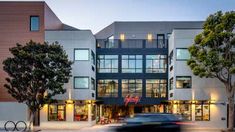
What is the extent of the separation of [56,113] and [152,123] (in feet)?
68.6

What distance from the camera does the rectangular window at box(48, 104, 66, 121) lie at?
3884 cm

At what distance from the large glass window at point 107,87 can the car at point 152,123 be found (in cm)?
2686

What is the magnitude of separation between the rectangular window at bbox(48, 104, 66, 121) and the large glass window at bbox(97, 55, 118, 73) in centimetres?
958

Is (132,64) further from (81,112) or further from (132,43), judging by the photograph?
(81,112)

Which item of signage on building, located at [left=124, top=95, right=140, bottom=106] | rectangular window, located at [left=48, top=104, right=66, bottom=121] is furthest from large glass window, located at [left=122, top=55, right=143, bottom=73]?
rectangular window, located at [left=48, top=104, right=66, bottom=121]

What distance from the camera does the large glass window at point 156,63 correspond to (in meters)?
46.6

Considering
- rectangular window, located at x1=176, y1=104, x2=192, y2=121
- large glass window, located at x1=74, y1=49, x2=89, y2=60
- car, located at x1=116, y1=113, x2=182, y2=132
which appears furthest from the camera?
large glass window, located at x1=74, y1=49, x2=89, y2=60

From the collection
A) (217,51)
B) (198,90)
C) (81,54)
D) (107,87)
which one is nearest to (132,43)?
(107,87)

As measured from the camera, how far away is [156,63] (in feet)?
153

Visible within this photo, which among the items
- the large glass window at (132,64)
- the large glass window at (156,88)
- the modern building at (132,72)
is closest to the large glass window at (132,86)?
the modern building at (132,72)

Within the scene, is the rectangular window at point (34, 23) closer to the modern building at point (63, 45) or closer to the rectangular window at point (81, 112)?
the modern building at point (63, 45)

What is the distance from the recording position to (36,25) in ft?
130

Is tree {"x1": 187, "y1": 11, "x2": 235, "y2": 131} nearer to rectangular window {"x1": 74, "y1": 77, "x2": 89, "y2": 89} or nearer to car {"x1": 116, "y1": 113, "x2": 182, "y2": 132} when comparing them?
rectangular window {"x1": 74, "y1": 77, "x2": 89, "y2": 89}

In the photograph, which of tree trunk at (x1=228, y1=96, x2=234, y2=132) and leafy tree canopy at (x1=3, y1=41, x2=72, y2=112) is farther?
tree trunk at (x1=228, y1=96, x2=234, y2=132)
